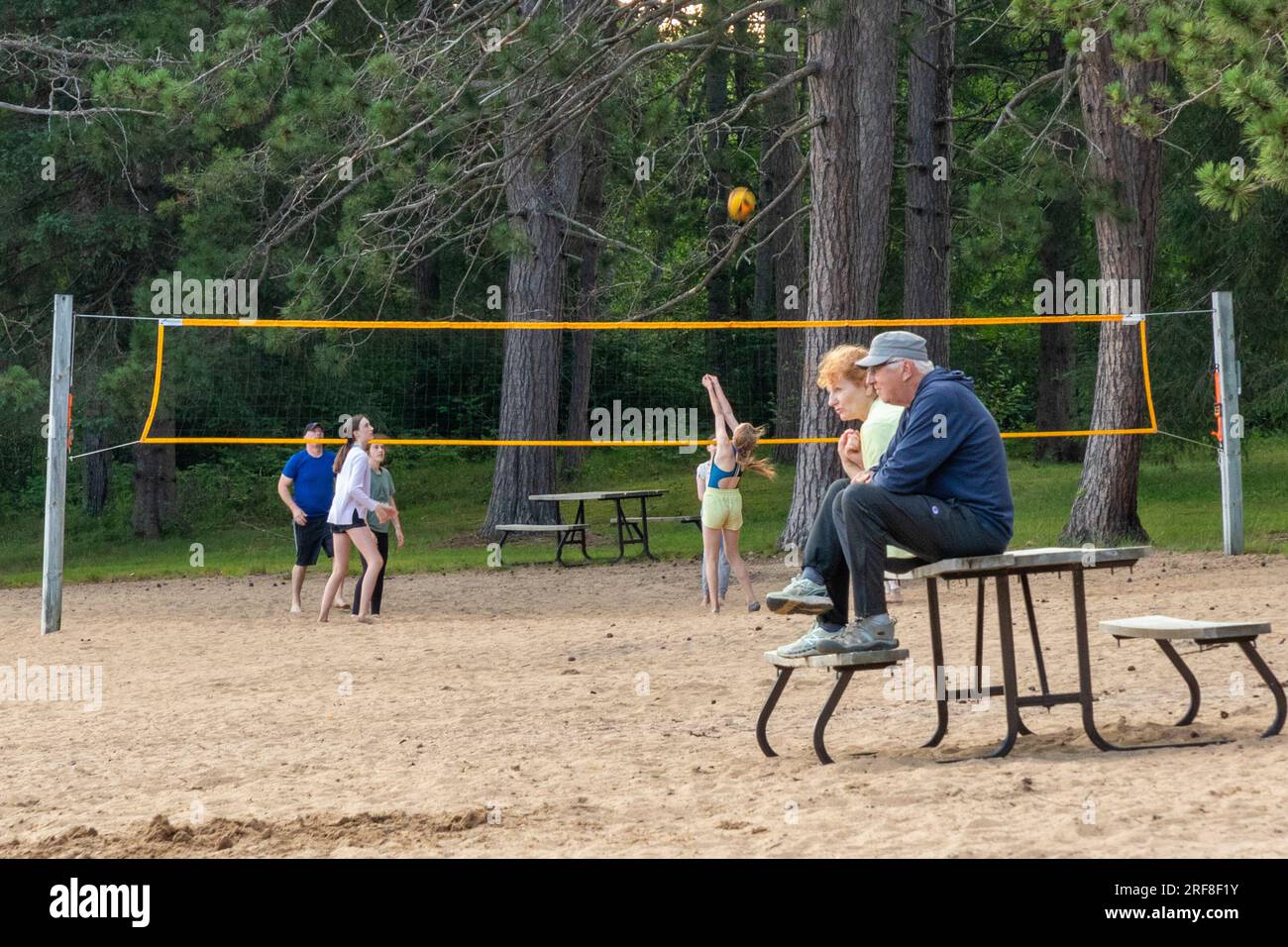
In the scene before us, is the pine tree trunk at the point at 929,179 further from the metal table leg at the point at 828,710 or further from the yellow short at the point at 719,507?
Result: the metal table leg at the point at 828,710

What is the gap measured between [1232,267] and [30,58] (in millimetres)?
15492

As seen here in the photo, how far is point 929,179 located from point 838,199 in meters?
4.60

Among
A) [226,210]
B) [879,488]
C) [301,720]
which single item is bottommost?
[301,720]

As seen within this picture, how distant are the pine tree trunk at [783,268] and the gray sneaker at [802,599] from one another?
1728 centimetres

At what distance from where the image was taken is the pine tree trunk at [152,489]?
23.8 meters

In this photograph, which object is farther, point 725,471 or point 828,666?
point 725,471

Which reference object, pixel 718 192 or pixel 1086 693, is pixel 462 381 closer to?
pixel 718 192

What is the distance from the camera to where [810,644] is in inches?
230

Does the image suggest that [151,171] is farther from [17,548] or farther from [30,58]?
[17,548]

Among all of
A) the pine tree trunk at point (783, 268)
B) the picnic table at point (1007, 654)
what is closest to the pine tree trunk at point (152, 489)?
the pine tree trunk at point (783, 268)

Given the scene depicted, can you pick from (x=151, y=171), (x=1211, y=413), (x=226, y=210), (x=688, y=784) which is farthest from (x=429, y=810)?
(x=151, y=171)

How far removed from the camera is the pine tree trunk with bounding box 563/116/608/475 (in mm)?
21125

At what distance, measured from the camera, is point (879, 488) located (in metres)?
5.65

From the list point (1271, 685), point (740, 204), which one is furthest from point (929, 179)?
point (1271, 685)
